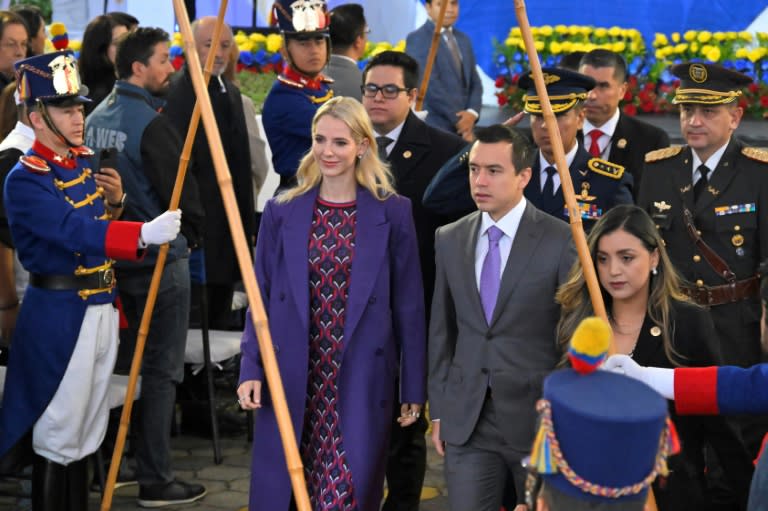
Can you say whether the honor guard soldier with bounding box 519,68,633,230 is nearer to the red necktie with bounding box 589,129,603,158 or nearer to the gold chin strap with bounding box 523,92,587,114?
the gold chin strap with bounding box 523,92,587,114

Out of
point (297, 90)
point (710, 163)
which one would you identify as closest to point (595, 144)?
point (710, 163)

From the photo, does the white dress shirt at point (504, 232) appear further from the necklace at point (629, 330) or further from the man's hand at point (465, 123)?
the man's hand at point (465, 123)

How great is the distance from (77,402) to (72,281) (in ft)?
1.47

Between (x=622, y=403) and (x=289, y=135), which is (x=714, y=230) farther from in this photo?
(x=622, y=403)

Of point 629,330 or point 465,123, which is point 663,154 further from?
point 465,123

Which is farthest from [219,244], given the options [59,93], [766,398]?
[766,398]

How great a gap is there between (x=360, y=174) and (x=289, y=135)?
1.50 meters

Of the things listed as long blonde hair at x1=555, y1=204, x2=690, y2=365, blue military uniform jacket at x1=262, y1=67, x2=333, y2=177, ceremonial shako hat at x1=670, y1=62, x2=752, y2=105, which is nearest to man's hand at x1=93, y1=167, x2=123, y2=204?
blue military uniform jacket at x1=262, y1=67, x2=333, y2=177

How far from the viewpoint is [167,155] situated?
228 inches

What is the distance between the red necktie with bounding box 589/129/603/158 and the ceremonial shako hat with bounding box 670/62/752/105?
0.97 metres

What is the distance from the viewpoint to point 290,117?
19.9 feet

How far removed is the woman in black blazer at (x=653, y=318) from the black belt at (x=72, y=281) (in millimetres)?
1797

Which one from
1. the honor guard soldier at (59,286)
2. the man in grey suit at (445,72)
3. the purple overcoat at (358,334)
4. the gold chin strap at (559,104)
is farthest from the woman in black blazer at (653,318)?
the man in grey suit at (445,72)

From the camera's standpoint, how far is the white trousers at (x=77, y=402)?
5000 millimetres
